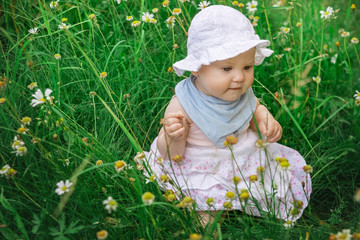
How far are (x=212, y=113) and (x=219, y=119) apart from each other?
1.5 inches

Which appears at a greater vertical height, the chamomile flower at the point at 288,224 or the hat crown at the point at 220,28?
the hat crown at the point at 220,28

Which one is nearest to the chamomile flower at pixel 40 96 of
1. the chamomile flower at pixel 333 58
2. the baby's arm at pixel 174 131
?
the baby's arm at pixel 174 131

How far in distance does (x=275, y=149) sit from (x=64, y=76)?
1.18m

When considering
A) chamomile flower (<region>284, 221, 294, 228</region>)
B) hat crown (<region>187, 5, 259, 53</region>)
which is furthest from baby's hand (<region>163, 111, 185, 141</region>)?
chamomile flower (<region>284, 221, 294, 228</region>)

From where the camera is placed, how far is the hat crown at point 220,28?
1.81 meters

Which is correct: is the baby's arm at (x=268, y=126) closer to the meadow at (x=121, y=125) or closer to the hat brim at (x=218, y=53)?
the meadow at (x=121, y=125)

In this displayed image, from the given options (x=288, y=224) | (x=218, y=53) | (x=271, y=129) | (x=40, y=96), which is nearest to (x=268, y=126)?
(x=271, y=129)

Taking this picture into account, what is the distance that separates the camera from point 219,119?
1.96 meters

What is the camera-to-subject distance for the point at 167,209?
5.78 ft

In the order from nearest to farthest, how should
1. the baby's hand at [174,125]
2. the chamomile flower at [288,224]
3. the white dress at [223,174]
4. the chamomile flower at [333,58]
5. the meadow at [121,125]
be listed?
the chamomile flower at [288,224]
the meadow at [121,125]
the baby's hand at [174,125]
the white dress at [223,174]
the chamomile flower at [333,58]

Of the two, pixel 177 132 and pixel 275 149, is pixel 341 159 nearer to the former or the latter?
pixel 275 149

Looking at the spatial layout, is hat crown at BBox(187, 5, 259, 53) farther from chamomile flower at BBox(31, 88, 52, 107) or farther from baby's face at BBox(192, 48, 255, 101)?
chamomile flower at BBox(31, 88, 52, 107)

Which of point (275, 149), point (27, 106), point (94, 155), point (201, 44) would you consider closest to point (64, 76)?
point (27, 106)

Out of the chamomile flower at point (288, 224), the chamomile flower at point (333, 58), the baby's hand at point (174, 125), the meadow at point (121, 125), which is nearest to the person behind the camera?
the chamomile flower at point (288, 224)
